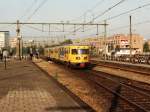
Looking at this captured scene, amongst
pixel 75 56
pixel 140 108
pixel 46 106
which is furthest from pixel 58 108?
pixel 75 56

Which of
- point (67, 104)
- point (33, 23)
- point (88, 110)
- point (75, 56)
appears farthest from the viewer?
point (33, 23)

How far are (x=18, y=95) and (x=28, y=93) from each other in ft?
2.53

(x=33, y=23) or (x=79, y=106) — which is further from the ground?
(x=33, y=23)

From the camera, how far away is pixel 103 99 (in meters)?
15.5

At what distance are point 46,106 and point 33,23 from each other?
132ft

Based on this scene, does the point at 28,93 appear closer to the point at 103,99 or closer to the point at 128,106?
the point at 103,99

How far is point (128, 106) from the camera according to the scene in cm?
1356

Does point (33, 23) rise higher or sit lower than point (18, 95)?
higher

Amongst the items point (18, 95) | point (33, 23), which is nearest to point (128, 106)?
point (18, 95)

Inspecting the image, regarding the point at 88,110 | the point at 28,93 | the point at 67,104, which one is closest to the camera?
the point at 88,110

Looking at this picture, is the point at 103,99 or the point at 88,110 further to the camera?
the point at 103,99

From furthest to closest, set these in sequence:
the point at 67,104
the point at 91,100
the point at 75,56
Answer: the point at 75,56
the point at 91,100
the point at 67,104

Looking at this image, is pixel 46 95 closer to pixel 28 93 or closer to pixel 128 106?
pixel 28 93

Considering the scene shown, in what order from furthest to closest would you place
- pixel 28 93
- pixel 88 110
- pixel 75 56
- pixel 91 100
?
pixel 75 56
pixel 28 93
pixel 91 100
pixel 88 110
